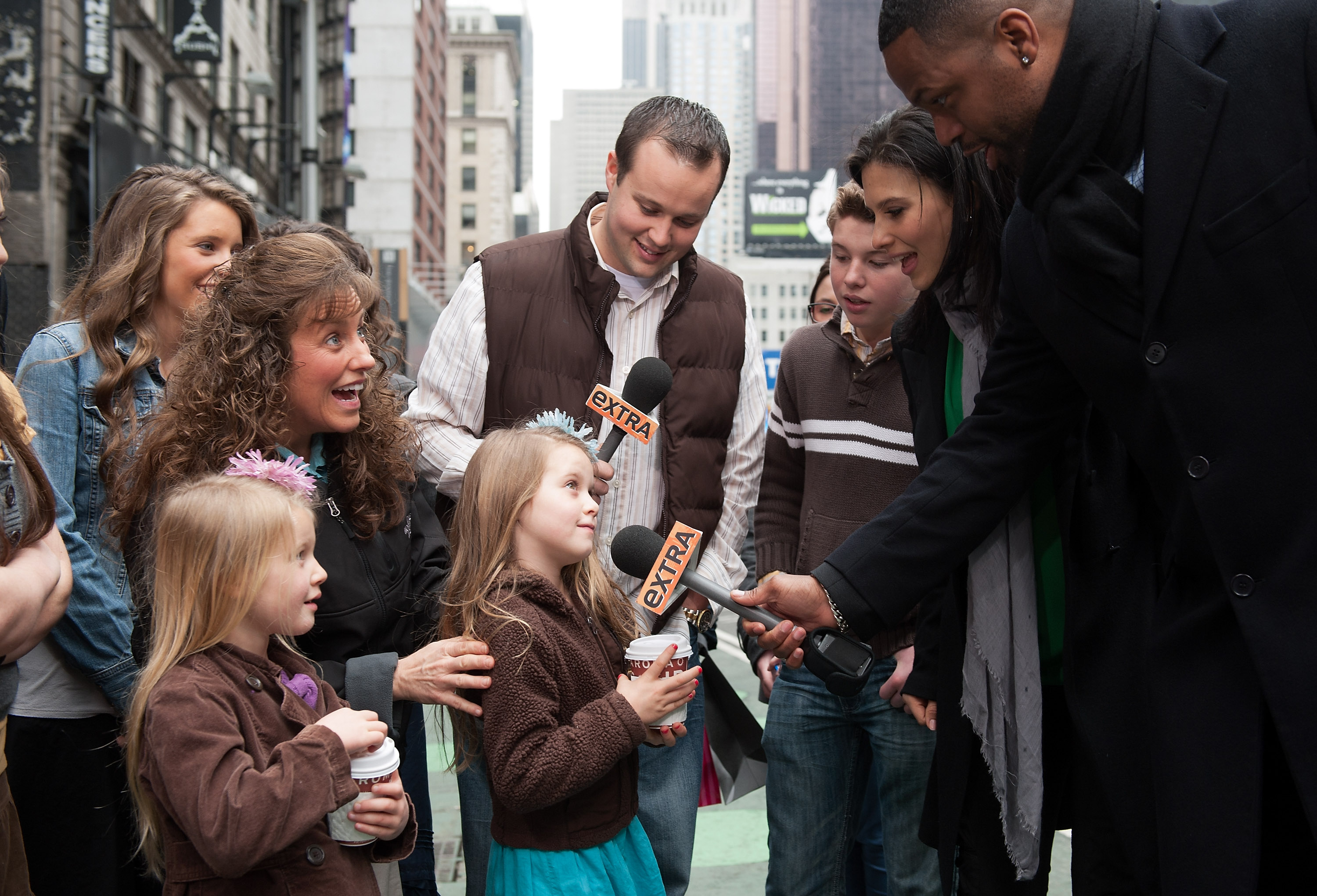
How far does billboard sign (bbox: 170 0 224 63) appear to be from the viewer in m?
17.5

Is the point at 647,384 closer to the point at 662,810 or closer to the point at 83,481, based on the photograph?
the point at 662,810

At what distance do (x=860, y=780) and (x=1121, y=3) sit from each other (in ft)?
7.94

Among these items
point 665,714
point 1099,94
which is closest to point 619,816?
point 665,714

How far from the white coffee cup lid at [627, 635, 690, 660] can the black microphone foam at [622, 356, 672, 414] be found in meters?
0.70

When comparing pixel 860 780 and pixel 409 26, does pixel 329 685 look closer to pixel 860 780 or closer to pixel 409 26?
pixel 860 780

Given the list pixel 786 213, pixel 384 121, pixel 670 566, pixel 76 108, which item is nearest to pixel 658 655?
pixel 670 566

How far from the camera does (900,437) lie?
347 cm

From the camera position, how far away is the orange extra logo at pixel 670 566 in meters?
2.70

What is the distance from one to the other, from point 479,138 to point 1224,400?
106 m

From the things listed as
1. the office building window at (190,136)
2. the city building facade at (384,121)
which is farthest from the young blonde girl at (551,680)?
the city building facade at (384,121)

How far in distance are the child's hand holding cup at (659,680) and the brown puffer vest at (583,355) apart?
749 mm

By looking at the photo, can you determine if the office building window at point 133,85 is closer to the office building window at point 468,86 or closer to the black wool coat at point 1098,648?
the black wool coat at point 1098,648

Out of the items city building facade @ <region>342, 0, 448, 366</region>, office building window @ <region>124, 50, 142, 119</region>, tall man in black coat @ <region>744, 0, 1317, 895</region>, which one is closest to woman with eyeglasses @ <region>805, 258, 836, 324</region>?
tall man in black coat @ <region>744, 0, 1317, 895</region>

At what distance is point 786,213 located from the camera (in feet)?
214
